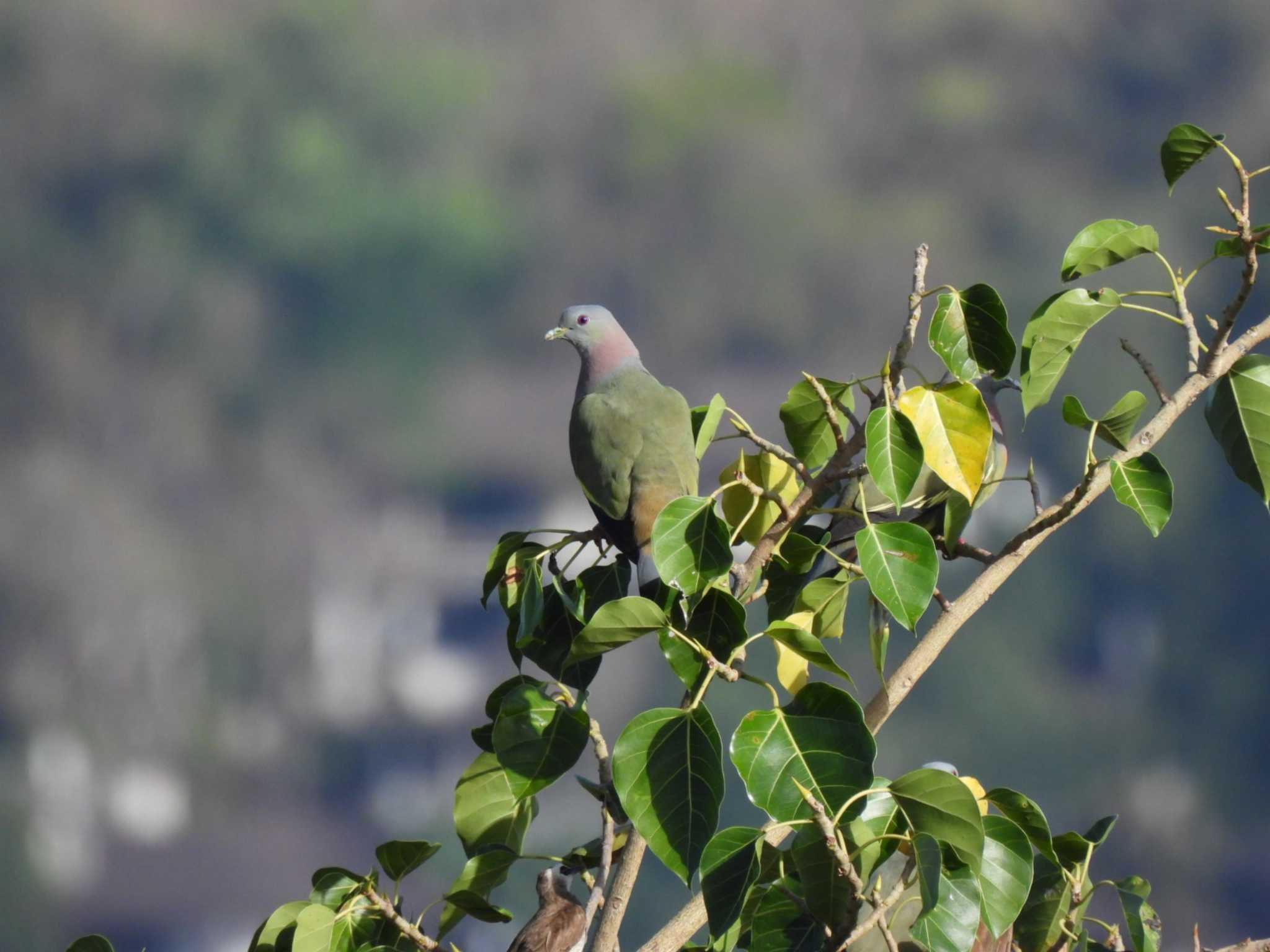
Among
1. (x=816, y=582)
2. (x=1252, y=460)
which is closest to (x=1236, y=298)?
(x=1252, y=460)

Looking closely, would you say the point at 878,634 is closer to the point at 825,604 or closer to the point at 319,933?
the point at 825,604

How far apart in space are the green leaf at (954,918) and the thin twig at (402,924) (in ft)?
1.79

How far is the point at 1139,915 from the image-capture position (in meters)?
1.42

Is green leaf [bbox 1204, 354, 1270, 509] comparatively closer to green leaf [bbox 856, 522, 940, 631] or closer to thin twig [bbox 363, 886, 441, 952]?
green leaf [bbox 856, 522, 940, 631]

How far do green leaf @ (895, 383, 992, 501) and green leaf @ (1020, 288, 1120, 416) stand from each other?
0.13 metres

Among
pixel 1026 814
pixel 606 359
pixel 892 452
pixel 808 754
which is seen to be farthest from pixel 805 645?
pixel 606 359

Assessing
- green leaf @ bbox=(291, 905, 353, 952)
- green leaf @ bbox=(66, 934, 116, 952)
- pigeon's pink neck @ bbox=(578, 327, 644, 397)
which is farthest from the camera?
pigeon's pink neck @ bbox=(578, 327, 644, 397)

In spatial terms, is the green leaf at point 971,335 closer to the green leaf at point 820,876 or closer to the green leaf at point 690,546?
the green leaf at point 690,546

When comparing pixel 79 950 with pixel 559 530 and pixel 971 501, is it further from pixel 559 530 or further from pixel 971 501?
pixel 971 501

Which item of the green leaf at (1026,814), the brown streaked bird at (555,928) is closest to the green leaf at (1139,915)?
the green leaf at (1026,814)

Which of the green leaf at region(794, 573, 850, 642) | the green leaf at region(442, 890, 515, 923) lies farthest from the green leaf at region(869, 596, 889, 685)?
the green leaf at region(442, 890, 515, 923)

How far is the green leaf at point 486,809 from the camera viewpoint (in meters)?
1.46

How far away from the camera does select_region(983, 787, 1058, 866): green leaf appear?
125cm

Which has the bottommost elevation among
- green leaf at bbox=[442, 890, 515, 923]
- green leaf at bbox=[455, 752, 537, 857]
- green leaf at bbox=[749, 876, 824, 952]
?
green leaf at bbox=[749, 876, 824, 952]
